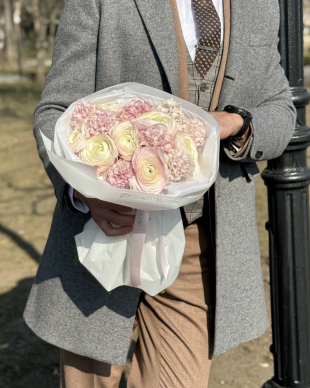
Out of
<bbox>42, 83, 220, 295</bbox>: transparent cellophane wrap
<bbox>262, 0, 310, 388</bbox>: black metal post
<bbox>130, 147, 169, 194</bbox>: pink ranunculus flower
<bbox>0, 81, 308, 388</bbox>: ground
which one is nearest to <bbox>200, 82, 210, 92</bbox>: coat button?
<bbox>42, 83, 220, 295</bbox>: transparent cellophane wrap

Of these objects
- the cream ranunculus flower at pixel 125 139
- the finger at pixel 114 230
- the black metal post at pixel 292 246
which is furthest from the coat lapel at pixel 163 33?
the black metal post at pixel 292 246

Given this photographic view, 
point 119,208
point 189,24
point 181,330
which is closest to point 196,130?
point 119,208

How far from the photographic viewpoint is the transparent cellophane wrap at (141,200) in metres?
1.53

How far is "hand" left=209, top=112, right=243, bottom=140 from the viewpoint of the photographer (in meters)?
1.75

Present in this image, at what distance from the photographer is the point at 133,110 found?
5.28 ft

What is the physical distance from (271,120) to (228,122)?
Answer: 0.21 metres

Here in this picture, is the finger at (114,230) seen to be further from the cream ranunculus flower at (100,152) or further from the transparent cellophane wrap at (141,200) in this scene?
the cream ranunculus flower at (100,152)

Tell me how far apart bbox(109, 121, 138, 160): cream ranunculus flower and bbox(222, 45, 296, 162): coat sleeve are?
1.45ft

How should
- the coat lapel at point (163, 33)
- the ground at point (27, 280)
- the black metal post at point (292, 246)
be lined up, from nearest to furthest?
the coat lapel at point (163, 33)
the black metal post at point (292, 246)
the ground at point (27, 280)

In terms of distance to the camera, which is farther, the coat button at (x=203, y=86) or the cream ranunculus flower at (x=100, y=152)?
the coat button at (x=203, y=86)

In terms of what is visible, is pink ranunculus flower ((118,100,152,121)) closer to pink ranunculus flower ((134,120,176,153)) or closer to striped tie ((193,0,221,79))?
pink ranunculus flower ((134,120,176,153))

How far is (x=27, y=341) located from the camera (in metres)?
3.87

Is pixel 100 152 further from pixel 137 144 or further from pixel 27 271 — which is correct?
pixel 27 271

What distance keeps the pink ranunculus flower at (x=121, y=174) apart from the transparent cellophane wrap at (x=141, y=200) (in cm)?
2
